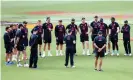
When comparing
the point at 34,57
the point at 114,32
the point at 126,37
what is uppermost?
the point at 114,32

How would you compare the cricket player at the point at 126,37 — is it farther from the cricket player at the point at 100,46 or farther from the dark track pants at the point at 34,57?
the dark track pants at the point at 34,57

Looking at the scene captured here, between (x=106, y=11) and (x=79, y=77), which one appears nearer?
(x=79, y=77)

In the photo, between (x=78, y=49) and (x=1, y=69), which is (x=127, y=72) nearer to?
(x=1, y=69)

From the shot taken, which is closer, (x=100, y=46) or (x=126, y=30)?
(x=100, y=46)

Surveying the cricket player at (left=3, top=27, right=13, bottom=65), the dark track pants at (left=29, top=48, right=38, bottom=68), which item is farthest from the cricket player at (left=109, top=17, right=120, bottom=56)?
the cricket player at (left=3, top=27, right=13, bottom=65)

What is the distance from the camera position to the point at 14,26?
1941cm

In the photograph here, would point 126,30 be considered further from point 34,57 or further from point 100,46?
point 34,57

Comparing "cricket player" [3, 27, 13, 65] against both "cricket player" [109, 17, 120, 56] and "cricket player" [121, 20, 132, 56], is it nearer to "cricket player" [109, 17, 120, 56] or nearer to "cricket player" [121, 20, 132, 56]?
"cricket player" [109, 17, 120, 56]

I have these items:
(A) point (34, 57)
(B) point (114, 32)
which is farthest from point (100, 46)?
(B) point (114, 32)

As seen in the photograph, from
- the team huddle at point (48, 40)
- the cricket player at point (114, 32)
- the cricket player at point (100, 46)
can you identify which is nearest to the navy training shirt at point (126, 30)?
the team huddle at point (48, 40)

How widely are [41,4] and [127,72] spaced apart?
147 feet

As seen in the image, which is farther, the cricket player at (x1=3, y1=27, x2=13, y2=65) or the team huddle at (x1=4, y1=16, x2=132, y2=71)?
the cricket player at (x1=3, y1=27, x2=13, y2=65)

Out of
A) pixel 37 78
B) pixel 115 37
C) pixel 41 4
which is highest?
pixel 41 4

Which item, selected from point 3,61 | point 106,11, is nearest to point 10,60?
point 3,61
